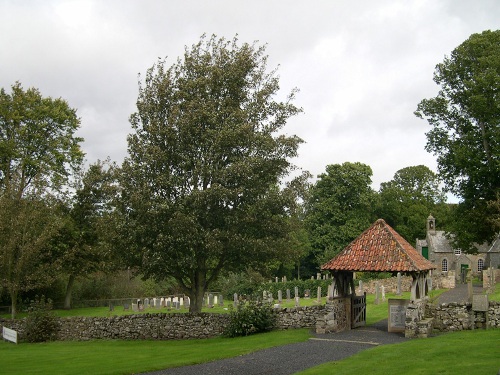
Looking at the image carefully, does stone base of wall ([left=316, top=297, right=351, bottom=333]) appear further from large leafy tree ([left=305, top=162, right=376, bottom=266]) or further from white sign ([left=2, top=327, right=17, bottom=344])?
large leafy tree ([left=305, top=162, right=376, bottom=266])

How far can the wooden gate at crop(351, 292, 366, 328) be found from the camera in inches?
891

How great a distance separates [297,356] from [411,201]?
195 ft

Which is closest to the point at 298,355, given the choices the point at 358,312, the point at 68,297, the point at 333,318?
the point at 333,318

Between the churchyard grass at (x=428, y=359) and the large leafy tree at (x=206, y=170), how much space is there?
898 centimetres

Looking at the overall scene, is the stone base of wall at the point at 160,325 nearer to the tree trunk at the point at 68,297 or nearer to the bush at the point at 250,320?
the bush at the point at 250,320

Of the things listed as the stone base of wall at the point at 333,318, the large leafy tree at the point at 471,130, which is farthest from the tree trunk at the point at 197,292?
the large leafy tree at the point at 471,130

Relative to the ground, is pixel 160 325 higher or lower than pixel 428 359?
lower

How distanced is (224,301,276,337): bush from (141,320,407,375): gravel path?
3048mm

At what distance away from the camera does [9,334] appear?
2522cm

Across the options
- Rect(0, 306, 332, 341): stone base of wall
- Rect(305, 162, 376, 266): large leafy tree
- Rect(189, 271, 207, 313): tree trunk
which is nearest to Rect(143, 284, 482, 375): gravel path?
Rect(0, 306, 332, 341): stone base of wall

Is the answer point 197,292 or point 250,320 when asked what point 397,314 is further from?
point 197,292

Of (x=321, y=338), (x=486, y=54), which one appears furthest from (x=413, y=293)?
(x=486, y=54)

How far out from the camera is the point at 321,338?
19.6m

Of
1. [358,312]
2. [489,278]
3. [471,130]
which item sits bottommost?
Result: [358,312]
